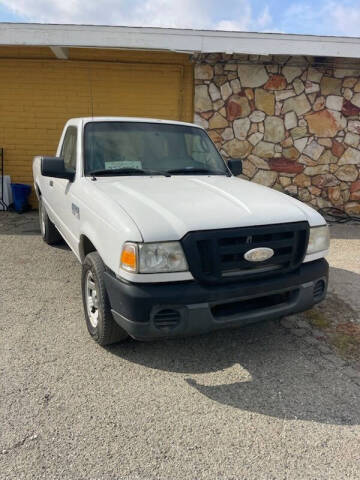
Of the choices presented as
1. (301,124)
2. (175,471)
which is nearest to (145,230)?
(175,471)

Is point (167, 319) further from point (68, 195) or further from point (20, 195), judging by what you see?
point (20, 195)

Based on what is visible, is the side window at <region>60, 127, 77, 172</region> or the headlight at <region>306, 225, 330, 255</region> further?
the side window at <region>60, 127, 77, 172</region>

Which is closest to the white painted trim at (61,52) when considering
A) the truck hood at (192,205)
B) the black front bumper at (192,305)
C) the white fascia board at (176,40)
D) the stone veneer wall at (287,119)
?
the white fascia board at (176,40)

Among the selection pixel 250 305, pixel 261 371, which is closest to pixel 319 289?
pixel 250 305

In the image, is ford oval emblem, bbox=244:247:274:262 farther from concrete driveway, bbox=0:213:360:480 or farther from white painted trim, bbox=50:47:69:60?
white painted trim, bbox=50:47:69:60

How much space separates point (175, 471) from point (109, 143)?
296 cm

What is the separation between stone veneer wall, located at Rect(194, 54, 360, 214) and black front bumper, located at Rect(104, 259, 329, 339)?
5.85 m

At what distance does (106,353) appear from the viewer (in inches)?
119

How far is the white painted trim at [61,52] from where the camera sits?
24.0 feet

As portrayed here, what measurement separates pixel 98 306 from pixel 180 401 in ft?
3.03

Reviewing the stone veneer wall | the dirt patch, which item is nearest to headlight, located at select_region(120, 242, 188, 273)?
the dirt patch

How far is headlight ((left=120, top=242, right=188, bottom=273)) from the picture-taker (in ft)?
7.94

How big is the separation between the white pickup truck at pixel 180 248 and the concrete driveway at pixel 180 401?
42 centimetres

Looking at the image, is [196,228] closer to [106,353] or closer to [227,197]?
[227,197]
